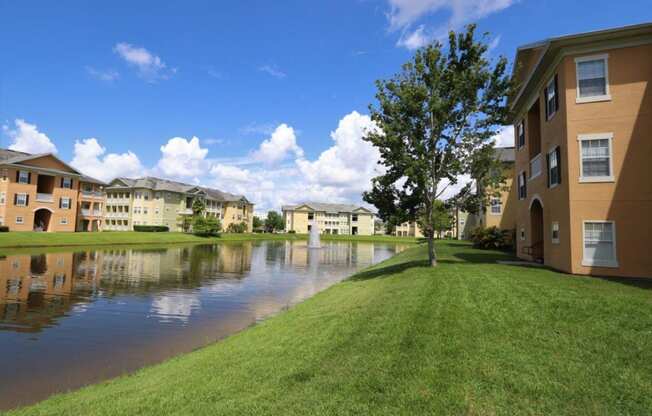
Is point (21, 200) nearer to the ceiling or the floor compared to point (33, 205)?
nearer to the ceiling

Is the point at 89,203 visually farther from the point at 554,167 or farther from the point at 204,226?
the point at 554,167

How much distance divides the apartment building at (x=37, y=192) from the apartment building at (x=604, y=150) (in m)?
61.4

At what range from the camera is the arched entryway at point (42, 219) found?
52575mm

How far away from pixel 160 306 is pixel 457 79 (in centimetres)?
1632

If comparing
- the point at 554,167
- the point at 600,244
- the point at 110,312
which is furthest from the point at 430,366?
the point at 554,167

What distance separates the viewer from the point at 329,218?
13675 centimetres

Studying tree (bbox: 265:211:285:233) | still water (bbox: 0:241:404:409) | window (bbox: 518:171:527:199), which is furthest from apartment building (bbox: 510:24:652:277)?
tree (bbox: 265:211:285:233)

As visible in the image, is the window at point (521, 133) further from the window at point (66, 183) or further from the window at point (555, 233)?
the window at point (66, 183)

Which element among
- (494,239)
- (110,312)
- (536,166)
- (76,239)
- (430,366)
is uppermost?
(536,166)

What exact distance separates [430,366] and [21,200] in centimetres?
6146

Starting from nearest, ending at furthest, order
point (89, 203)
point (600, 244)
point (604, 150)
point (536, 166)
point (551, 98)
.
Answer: point (600, 244)
point (604, 150)
point (551, 98)
point (536, 166)
point (89, 203)

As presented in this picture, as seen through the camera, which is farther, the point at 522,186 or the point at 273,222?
the point at 273,222

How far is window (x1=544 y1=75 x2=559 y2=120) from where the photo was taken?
1613cm

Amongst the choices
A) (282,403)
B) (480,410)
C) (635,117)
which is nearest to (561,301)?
(480,410)
